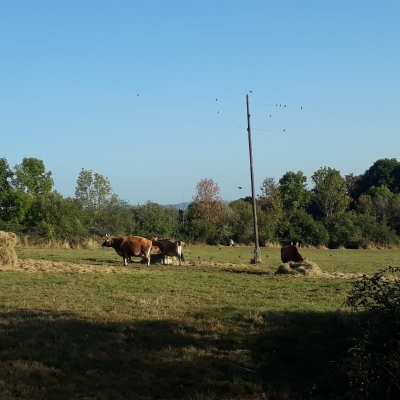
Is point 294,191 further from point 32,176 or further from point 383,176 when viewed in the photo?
point 32,176

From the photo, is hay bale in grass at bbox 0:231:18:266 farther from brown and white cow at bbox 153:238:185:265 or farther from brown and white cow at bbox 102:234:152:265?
brown and white cow at bbox 153:238:185:265

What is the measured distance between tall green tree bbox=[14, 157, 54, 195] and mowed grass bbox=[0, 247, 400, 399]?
39.7 m

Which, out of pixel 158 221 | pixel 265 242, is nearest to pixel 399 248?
pixel 265 242

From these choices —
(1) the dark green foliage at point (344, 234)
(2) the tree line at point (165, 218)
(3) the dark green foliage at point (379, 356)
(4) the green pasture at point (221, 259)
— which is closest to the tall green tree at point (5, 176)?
(2) the tree line at point (165, 218)

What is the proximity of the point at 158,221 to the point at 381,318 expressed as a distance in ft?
163

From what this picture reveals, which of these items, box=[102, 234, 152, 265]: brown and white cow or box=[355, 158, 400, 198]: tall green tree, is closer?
box=[102, 234, 152, 265]: brown and white cow

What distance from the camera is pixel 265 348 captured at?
1075 cm

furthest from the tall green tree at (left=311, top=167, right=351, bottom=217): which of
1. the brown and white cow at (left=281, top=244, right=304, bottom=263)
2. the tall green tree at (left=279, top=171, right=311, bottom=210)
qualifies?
the brown and white cow at (left=281, top=244, right=304, bottom=263)

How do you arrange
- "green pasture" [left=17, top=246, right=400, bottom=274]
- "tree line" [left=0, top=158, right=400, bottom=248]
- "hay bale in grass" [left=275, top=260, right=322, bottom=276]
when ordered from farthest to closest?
"tree line" [left=0, top=158, right=400, bottom=248] < "green pasture" [left=17, top=246, right=400, bottom=274] < "hay bale in grass" [left=275, top=260, right=322, bottom=276]

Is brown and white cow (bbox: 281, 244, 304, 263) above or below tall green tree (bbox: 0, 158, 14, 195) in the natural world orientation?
below

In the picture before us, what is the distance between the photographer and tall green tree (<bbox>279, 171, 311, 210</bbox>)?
316 feet

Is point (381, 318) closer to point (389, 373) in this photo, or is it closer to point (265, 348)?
point (389, 373)

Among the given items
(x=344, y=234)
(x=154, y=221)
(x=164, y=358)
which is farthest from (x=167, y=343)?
(x=344, y=234)

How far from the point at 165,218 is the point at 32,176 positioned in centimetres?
1528
